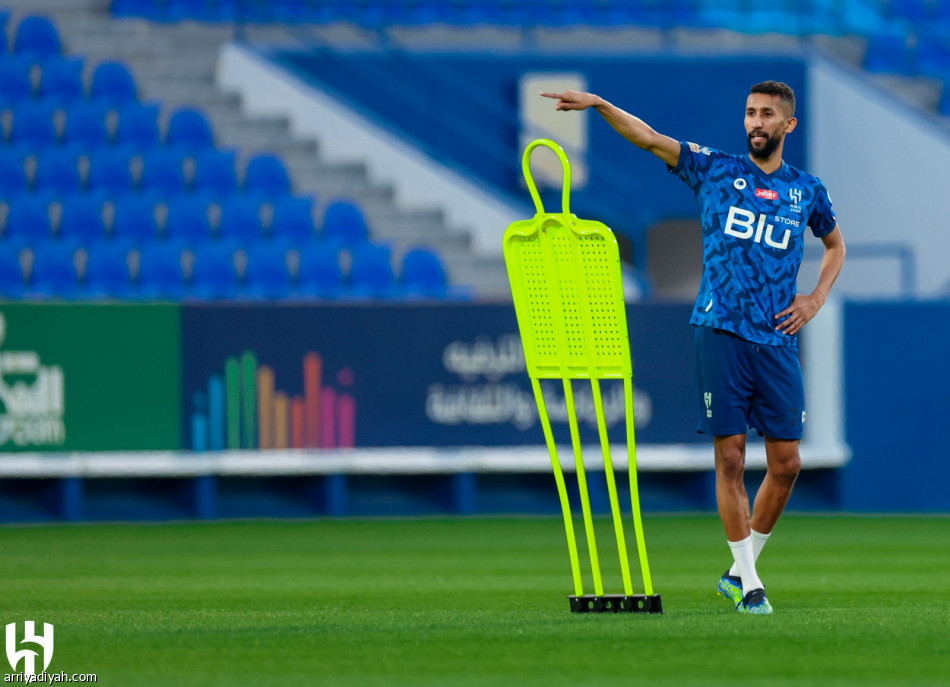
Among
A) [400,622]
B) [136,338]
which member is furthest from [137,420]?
[400,622]

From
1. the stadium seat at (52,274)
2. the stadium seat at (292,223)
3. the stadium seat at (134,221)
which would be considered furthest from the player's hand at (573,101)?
the stadium seat at (292,223)

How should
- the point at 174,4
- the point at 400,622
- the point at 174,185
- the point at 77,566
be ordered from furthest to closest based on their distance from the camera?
the point at 174,4, the point at 174,185, the point at 77,566, the point at 400,622

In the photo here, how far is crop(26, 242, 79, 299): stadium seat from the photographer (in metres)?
14.4

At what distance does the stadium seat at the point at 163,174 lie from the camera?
15.8 metres

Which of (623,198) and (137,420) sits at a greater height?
(623,198)

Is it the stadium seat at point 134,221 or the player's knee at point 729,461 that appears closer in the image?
the player's knee at point 729,461

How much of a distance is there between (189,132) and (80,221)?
6.18 feet

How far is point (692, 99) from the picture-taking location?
1994cm

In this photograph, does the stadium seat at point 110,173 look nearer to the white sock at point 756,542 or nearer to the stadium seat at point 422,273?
the stadium seat at point 422,273

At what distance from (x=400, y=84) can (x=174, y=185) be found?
3786 mm

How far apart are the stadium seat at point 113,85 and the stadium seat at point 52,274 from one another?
2986 mm

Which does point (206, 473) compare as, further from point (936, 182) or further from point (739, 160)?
point (936, 182)

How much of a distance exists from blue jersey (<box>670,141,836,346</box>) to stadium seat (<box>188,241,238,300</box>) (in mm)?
8488

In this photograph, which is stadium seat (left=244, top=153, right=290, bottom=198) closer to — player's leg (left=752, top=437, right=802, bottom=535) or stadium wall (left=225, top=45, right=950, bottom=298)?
stadium wall (left=225, top=45, right=950, bottom=298)
